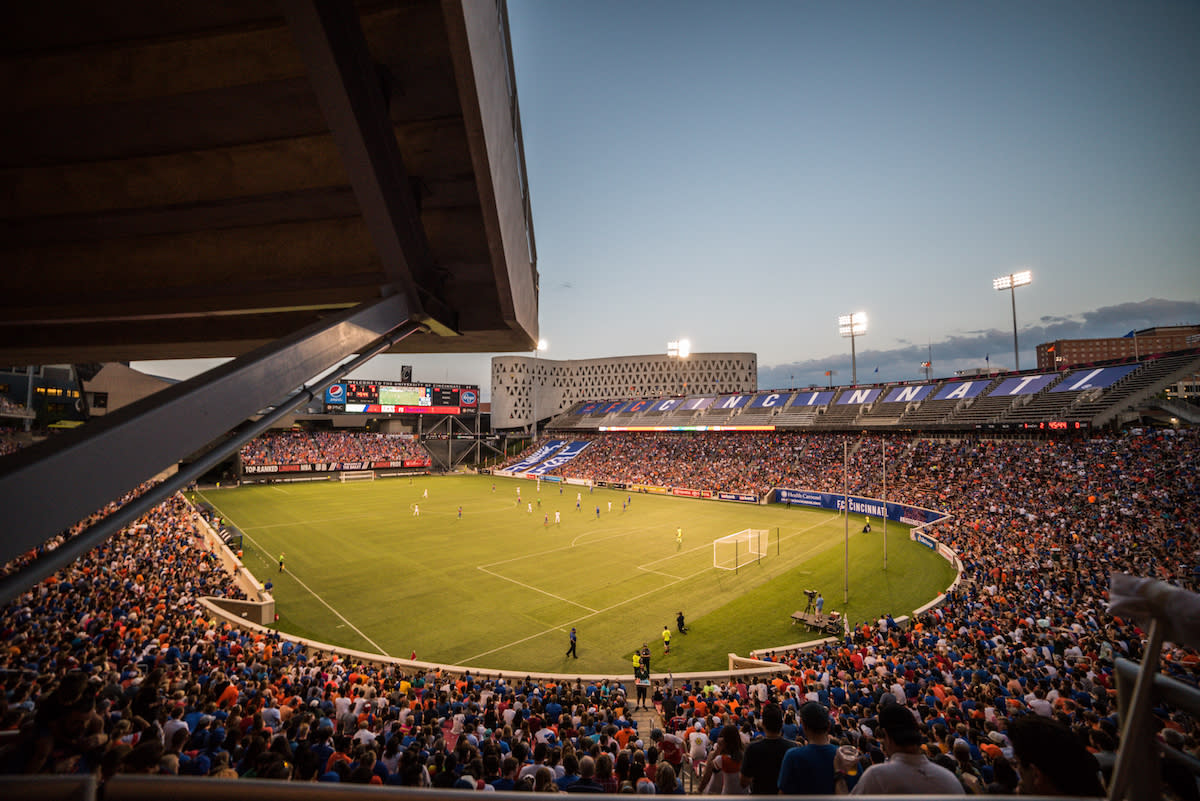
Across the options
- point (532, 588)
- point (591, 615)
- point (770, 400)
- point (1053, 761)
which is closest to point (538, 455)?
point (770, 400)

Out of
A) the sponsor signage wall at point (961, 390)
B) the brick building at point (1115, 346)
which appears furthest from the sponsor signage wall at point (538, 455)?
the brick building at point (1115, 346)

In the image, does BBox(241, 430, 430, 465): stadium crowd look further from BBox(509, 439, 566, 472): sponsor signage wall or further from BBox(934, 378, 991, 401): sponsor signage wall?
BBox(934, 378, 991, 401): sponsor signage wall

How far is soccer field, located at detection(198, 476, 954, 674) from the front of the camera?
58.3ft

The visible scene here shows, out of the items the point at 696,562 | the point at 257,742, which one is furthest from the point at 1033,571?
the point at 257,742

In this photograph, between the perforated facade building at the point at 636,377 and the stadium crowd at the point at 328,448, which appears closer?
the stadium crowd at the point at 328,448

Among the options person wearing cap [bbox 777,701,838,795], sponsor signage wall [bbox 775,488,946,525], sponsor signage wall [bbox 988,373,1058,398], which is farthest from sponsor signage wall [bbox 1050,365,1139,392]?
person wearing cap [bbox 777,701,838,795]

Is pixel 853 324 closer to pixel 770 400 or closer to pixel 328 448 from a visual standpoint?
pixel 770 400

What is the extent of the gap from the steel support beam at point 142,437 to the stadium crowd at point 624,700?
214 centimetres

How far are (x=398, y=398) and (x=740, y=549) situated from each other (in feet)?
199

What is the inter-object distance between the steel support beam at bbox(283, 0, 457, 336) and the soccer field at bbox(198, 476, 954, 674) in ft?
49.5

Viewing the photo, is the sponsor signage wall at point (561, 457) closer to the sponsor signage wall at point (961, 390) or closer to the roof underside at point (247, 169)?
the sponsor signage wall at point (961, 390)

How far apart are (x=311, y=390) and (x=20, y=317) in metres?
3.25

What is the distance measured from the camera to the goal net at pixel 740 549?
1054 inches

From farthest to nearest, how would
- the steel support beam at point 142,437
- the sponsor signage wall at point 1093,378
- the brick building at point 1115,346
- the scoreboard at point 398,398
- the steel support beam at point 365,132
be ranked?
the brick building at point 1115,346, the scoreboard at point 398,398, the sponsor signage wall at point 1093,378, the steel support beam at point 365,132, the steel support beam at point 142,437
